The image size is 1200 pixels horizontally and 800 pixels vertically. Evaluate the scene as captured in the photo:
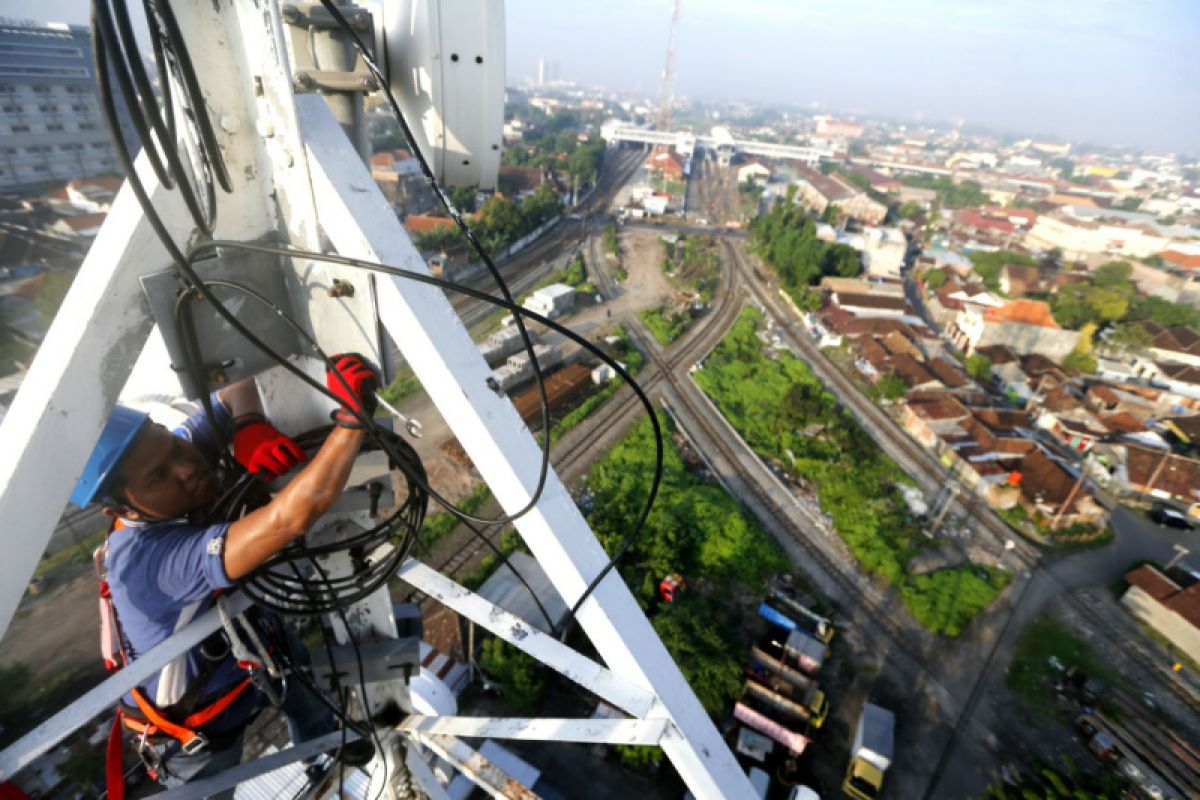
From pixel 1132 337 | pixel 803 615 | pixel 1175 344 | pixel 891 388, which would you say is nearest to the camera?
pixel 803 615

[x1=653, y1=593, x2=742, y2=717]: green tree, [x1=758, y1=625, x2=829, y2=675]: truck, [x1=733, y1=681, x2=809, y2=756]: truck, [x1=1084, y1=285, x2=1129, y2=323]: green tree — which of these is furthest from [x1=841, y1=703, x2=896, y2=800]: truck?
[x1=1084, y1=285, x2=1129, y2=323]: green tree

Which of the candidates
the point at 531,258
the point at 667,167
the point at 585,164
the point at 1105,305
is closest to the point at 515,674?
the point at 531,258

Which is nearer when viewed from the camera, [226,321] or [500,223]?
[226,321]

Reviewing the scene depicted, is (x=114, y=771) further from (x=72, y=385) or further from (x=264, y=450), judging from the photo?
(x=72, y=385)

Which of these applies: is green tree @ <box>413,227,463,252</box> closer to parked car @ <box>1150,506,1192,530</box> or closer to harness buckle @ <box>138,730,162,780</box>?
harness buckle @ <box>138,730,162,780</box>

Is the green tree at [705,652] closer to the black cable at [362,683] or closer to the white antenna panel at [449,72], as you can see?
the black cable at [362,683]

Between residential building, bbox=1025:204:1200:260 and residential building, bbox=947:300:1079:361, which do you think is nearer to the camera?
residential building, bbox=947:300:1079:361
